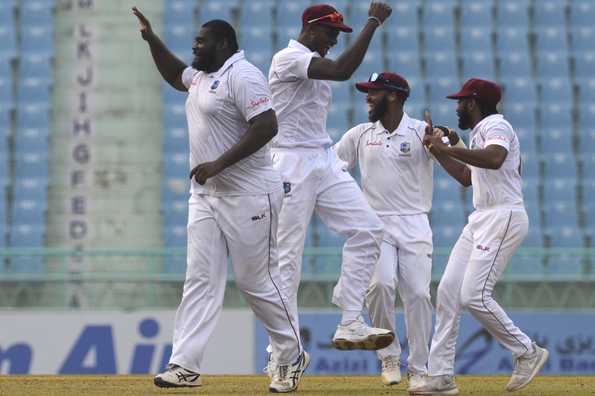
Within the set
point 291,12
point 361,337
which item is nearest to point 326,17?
point 361,337

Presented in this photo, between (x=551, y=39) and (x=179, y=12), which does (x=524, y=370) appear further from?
(x=179, y=12)

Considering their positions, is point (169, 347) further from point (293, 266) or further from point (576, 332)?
point (293, 266)

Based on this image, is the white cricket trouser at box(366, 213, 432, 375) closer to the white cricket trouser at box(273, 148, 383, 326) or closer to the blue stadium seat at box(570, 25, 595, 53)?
the white cricket trouser at box(273, 148, 383, 326)

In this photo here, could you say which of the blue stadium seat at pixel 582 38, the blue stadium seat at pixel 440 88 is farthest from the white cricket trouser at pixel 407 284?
the blue stadium seat at pixel 582 38

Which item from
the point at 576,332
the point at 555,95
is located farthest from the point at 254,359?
the point at 555,95

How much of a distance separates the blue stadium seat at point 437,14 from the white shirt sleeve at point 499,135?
1027 centimetres

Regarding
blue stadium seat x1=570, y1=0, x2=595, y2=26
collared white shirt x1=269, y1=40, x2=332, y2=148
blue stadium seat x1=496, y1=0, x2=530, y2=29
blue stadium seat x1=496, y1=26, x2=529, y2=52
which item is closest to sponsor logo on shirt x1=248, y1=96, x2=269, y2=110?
collared white shirt x1=269, y1=40, x2=332, y2=148

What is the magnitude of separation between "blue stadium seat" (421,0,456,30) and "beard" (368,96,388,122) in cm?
941

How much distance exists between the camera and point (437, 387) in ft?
28.2

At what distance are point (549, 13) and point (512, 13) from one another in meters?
0.49

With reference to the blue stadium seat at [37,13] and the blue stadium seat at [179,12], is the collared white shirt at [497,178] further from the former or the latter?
the blue stadium seat at [37,13]

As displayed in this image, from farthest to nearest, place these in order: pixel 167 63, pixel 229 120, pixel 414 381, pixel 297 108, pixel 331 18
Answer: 1. pixel 414 381
2. pixel 297 108
3. pixel 331 18
4. pixel 167 63
5. pixel 229 120

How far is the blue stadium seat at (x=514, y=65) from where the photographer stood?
18312 mm

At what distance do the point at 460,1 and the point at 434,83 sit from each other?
1434mm
